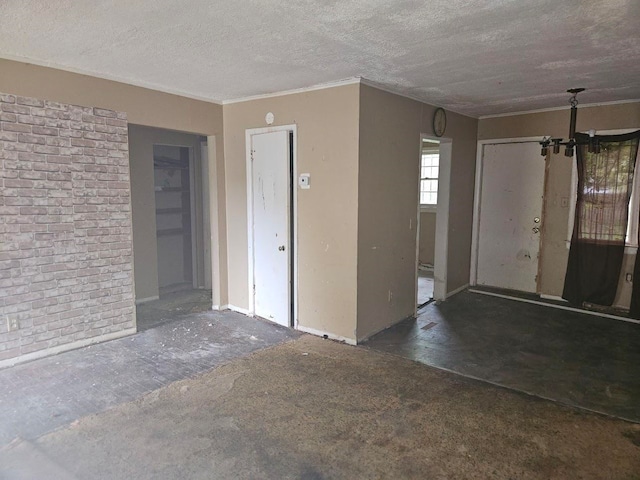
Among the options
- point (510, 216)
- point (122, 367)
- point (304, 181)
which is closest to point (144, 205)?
point (304, 181)

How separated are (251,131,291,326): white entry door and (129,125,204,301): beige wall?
153 cm

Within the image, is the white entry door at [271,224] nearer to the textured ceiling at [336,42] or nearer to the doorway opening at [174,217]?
the textured ceiling at [336,42]

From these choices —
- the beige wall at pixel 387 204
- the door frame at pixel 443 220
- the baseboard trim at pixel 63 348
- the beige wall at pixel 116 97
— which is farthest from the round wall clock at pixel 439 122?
the baseboard trim at pixel 63 348

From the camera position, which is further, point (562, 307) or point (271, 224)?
point (562, 307)

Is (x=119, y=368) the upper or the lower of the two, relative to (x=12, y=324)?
lower

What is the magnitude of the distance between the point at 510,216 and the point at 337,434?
426cm

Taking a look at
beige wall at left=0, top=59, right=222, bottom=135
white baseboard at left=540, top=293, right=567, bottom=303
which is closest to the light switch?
beige wall at left=0, top=59, right=222, bottom=135

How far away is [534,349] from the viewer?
3.91 meters

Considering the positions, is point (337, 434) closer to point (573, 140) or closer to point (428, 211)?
point (573, 140)

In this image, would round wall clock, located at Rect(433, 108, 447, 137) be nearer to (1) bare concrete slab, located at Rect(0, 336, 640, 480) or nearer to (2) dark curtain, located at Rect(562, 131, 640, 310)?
(2) dark curtain, located at Rect(562, 131, 640, 310)

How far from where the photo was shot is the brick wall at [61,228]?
132 inches

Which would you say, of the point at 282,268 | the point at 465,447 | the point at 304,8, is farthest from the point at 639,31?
the point at 282,268

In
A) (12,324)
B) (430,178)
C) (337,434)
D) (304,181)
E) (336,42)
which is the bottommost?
(337,434)

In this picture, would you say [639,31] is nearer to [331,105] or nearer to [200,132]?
[331,105]
